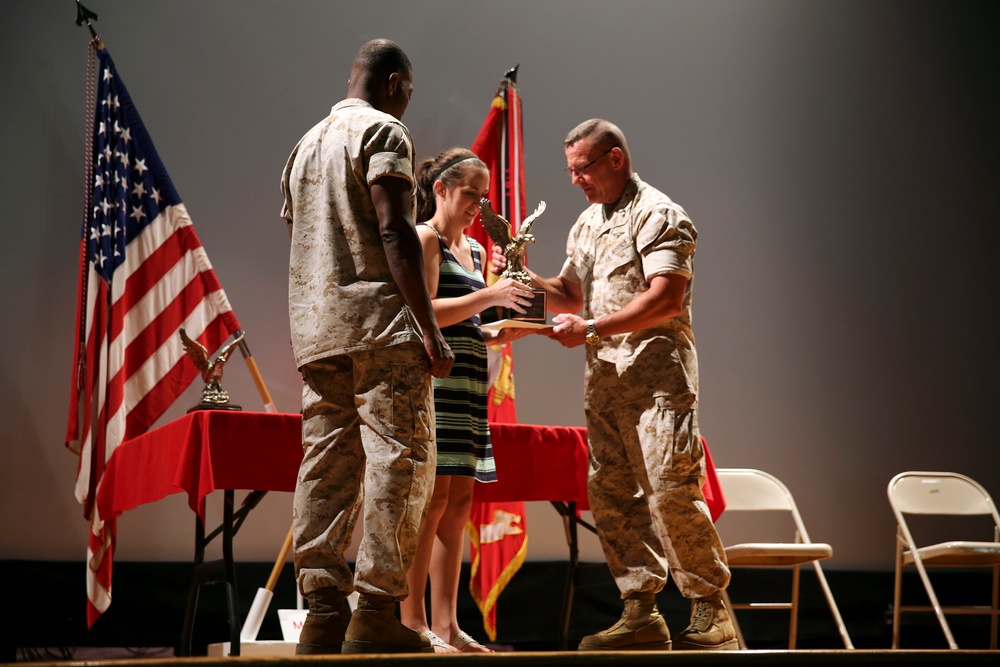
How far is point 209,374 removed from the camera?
3.65 m

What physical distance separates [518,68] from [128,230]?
88.8 inches

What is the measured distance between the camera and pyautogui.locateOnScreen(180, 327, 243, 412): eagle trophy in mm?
3531

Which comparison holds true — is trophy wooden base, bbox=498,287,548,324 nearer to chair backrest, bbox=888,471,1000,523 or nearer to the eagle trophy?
the eagle trophy

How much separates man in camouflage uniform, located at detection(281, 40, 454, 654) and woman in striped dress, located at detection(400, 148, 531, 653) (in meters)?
0.57

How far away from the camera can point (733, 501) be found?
4.68 m

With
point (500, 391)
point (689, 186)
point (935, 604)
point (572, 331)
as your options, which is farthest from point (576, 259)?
point (935, 604)

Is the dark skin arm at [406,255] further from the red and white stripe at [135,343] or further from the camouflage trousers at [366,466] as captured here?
the red and white stripe at [135,343]

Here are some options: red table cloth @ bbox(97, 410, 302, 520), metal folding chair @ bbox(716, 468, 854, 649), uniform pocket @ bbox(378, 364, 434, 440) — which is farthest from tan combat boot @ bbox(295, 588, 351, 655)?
metal folding chair @ bbox(716, 468, 854, 649)

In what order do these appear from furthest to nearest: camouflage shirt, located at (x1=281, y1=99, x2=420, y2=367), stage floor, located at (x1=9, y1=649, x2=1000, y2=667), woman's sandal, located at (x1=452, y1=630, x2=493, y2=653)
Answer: woman's sandal, located at (x1=452, y1=630, x2=493, y2=653), camouflage shirt, located at (x1=281, y1=99, x2=420, y2=367), stage floor, located at (x1=9, y1=649, x2=1000, y2=667)

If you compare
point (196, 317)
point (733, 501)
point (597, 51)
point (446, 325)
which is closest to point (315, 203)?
point (446, 325)

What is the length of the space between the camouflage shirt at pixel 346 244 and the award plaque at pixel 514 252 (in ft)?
2.56

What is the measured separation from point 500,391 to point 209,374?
1432mm

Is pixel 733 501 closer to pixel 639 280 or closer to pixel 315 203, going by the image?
pixel 639 280

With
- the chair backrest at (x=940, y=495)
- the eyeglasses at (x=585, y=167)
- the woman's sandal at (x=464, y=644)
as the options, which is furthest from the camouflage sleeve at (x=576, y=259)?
the chair backrest at (x=940, y=495)
